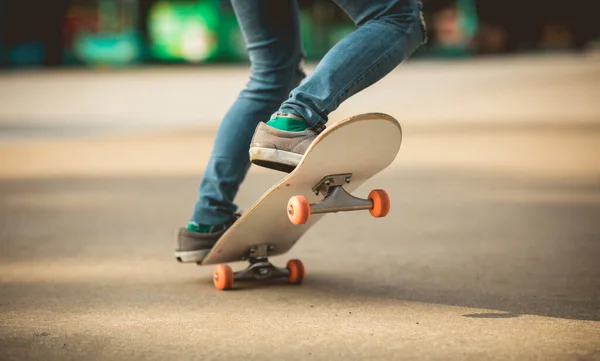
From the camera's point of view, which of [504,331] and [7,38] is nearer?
[504,331]

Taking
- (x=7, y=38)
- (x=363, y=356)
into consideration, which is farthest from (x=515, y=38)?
(x=363, y=356)

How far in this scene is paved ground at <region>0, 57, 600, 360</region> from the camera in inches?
99.9

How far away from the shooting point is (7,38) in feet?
105

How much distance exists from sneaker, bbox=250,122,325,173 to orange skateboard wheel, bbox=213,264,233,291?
1.66ft

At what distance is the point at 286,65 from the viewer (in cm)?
329

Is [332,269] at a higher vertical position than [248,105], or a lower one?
lower

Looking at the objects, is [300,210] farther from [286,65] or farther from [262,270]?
[286,65]

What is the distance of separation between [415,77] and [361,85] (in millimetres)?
21272

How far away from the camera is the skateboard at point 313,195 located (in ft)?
9.09

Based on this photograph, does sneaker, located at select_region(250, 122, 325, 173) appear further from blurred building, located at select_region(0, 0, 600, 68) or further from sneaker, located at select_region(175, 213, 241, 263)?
blurred building, located at select_region(0, 0, 600, 68)

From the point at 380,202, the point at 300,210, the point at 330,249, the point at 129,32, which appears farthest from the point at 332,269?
the point at 129,32

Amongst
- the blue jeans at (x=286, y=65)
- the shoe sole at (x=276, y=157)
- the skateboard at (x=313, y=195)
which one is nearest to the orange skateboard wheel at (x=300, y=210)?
the skateboard at (x=313, y=195)

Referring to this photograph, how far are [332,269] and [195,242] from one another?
610mm

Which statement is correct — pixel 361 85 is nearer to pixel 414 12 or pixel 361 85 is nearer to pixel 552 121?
pixel 414 12
